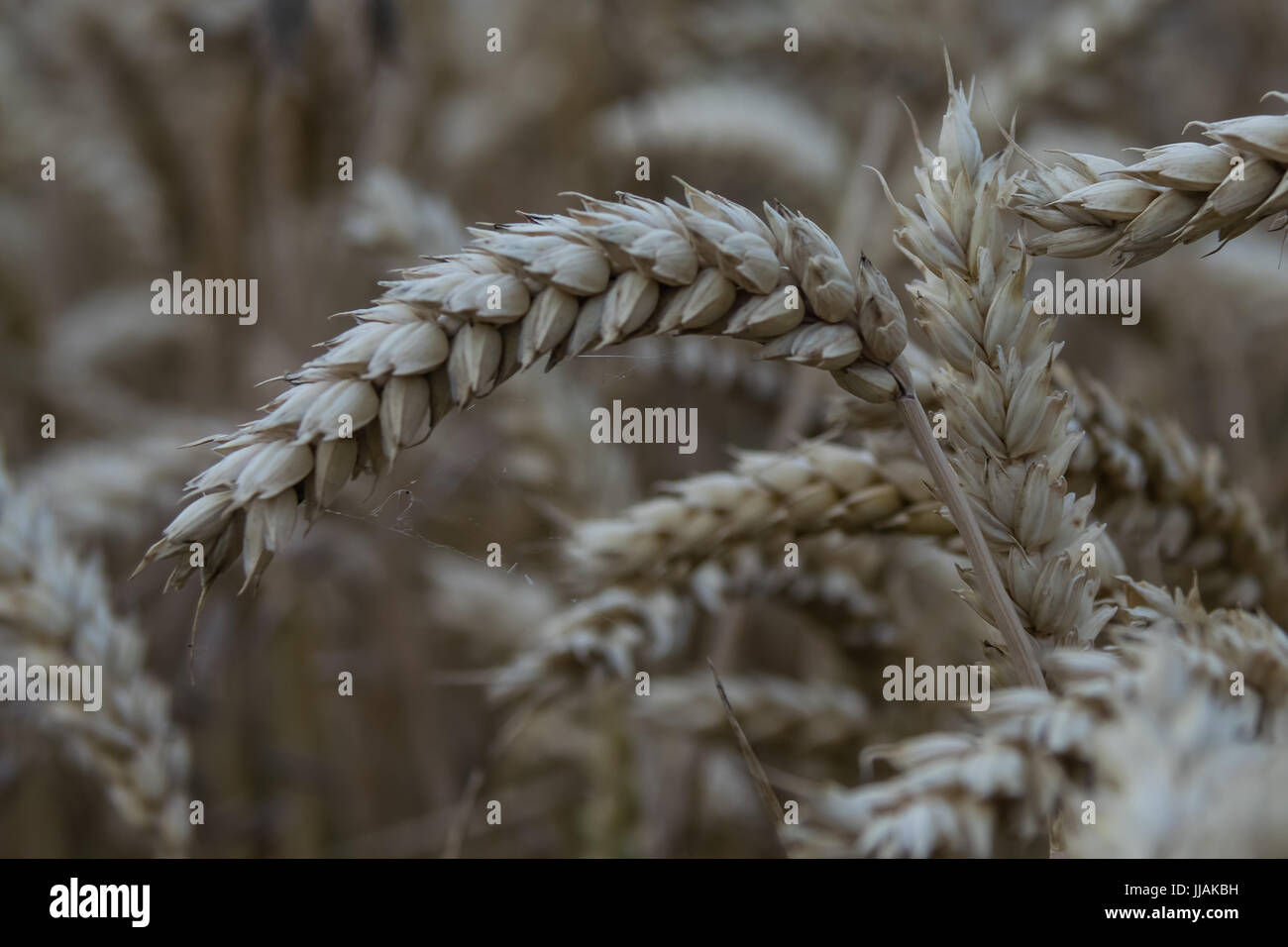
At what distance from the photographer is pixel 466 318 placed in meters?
0.57

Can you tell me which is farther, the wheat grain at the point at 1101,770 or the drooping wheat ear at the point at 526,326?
the drooping wheat ear at the point at 526,326

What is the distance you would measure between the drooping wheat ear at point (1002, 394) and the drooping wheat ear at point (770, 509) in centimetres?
12

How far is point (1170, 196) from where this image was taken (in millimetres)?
563

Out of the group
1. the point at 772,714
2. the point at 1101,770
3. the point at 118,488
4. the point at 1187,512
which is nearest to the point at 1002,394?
the point at 1101,770

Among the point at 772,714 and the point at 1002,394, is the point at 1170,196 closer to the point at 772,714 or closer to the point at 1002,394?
the point at 1002,394

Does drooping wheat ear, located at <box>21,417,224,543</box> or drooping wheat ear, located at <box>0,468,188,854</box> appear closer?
drooping wheat ear, located at <box>0,468,188,854</box>

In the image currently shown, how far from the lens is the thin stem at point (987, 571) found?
21.8 inches

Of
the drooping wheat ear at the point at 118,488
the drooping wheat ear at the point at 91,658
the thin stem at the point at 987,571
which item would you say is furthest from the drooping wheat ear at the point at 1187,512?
the drooping wheat ear at the point at 118,488

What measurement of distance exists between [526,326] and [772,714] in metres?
0.69

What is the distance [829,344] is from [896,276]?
1.18m

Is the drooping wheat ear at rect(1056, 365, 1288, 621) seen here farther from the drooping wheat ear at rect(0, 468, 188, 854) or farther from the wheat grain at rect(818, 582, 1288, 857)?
the drooping wheat ear at rect(0, 468, 188, 854)

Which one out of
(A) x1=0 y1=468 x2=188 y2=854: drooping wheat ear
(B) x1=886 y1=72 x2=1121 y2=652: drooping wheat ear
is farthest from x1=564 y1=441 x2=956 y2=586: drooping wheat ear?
(A) x1=0 y1=468 x2=188 y2=854: drooping wheat ear

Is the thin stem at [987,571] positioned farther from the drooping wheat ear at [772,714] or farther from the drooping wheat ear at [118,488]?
the drooping wheat ear at [118,488]

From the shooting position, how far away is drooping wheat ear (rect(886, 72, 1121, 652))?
569 mm
